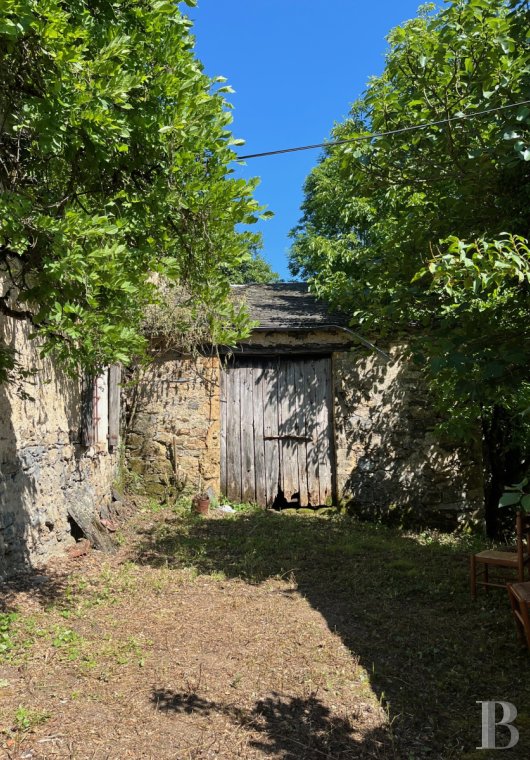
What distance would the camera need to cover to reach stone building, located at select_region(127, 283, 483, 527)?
8.00 meters

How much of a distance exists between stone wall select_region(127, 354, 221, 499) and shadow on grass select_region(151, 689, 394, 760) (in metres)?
5.00

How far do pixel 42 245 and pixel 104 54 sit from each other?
112cm

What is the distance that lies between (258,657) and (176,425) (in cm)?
488

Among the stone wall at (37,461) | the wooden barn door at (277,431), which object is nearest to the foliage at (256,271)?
the wooden barn door at (277,431)

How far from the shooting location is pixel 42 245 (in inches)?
131

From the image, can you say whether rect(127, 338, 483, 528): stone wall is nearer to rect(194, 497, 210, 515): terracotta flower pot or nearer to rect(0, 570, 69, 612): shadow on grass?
rect(194, 497, 210, 515): terracotta flower pot

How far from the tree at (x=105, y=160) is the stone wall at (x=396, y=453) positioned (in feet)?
15.1

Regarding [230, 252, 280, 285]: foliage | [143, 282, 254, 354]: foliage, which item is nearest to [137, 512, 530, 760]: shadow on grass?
[143, 282, 254, 354]: foliage

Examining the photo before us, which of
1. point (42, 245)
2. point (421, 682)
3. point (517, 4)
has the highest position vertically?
point (517, 4)

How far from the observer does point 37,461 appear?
5316mm

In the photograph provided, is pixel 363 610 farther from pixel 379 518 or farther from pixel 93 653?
pixel 379 518

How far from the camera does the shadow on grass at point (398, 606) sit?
3.11 metres

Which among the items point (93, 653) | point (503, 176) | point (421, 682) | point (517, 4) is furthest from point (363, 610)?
point (517, 4)

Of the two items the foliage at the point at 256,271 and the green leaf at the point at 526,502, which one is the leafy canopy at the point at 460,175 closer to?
the green leaf at the point at 526,502
